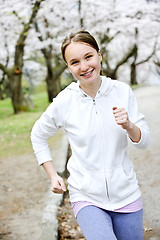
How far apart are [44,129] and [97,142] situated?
412mm

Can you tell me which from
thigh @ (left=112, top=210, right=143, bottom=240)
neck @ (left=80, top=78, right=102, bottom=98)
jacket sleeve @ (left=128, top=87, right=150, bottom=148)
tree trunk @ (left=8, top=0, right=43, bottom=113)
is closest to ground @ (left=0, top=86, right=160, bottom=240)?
thigh @ (left=112, top=210, right=143, bottom=240)

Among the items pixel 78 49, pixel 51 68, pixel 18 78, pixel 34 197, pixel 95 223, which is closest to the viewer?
pixel 95 223

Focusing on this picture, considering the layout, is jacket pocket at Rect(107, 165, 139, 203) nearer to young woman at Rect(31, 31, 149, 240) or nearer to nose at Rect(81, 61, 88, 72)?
young woman at Rect(31, 31, 149, 240)

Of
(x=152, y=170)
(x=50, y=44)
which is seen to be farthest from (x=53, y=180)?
(x=50, y=44)

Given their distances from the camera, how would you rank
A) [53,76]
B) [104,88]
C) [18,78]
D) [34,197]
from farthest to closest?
[53,76], [18,78], [34,197], [104,88]

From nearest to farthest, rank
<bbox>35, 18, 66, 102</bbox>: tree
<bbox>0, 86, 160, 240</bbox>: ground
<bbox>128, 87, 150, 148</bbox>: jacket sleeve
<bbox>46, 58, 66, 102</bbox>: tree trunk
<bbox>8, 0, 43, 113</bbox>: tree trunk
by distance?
<bbox>128, 87, 150, 148</bbox>: jacket sleeve < <bbox>0, 86, 160, 240</bbox>: ground < <bbox>8, 0, 43, 113</bbox>: tree trunk < <bbox>35, 18, 66, 102</bbox>: tree < <bbox>46, 58, 66, 102</bbox>: tree trunk

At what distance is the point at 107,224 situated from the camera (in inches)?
74.4

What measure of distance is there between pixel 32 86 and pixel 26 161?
3200 cm

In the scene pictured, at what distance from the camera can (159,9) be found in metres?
16.5

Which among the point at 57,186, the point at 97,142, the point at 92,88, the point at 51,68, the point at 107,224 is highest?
the point at 92,88

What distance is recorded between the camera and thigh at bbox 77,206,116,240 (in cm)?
181

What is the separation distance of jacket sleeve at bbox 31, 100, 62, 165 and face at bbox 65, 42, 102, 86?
0.95ft

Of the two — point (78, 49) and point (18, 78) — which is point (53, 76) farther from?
point (78, 49)

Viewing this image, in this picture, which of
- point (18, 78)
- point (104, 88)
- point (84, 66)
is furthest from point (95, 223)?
point (18, 78)
